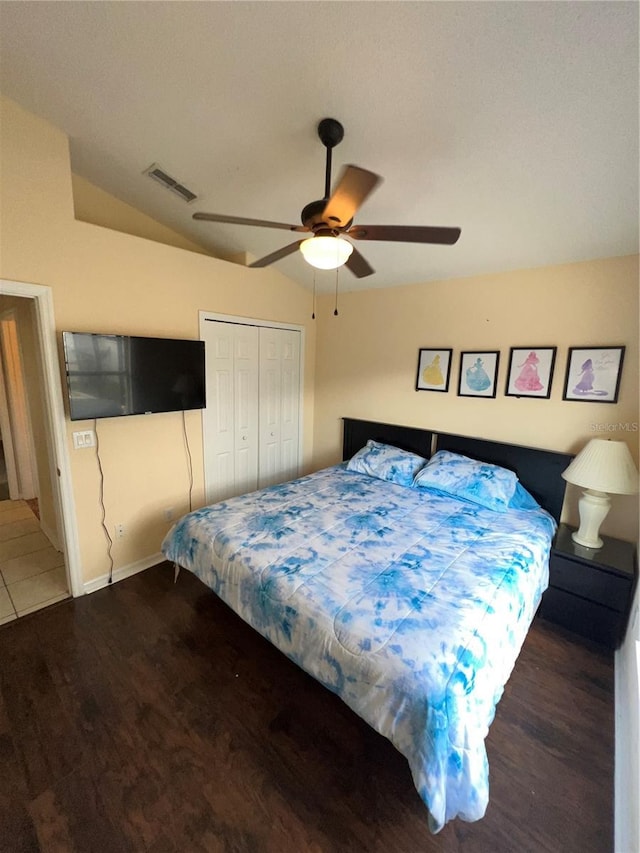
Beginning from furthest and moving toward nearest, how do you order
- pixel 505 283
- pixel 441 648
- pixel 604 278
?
1. pixel 505 283
2. pixel 604 278
3. pixel 441 648

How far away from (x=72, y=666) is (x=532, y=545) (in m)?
2.69

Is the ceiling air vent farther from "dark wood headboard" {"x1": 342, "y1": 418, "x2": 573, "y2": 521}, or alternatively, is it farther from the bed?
"dark wood headboard" {"x1": 342, "y1": 418, "x2": 573, "y2": 521}

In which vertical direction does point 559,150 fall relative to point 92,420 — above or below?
above

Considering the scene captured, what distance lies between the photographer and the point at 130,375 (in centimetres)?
238

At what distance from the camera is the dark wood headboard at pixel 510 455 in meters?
2.53

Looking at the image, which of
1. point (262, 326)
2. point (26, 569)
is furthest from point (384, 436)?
point (26, 569)

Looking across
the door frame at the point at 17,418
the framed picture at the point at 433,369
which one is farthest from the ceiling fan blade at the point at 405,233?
the door frame at the point at 17,418

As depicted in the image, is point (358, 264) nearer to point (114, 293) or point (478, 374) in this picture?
point (478, 374)

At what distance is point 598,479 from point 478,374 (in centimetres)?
116

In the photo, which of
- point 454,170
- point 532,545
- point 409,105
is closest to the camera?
point 409,105

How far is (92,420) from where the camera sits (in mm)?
2371

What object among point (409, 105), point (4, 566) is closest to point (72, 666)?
point (4, 566)

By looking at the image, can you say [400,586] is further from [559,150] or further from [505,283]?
[505,283]

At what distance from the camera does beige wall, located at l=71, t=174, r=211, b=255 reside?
247 centimetres
